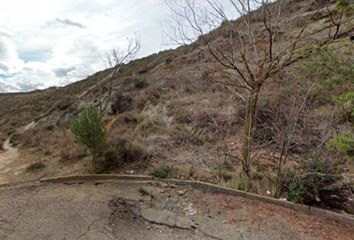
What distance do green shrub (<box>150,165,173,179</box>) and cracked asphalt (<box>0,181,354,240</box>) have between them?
0.45 meters

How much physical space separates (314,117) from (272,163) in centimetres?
201

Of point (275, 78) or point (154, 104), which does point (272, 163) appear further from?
point (154, 104)

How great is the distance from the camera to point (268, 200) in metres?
5.88

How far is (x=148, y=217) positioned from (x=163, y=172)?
6.54 ft

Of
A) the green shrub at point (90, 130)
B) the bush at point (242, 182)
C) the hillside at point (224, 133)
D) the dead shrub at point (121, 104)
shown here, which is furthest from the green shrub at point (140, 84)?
the bush at point (242, 182)

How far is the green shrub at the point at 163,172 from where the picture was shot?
7434 mm

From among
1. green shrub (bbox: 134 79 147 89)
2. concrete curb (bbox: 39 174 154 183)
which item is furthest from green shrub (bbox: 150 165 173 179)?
green shrub (bbox: 134 79 147 89)

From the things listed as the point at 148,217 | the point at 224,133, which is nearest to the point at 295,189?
the point at 148,217

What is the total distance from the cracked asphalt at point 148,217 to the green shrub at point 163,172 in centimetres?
45

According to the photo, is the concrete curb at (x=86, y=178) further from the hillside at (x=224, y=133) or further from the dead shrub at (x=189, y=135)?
the dead shrub at (x=189, y=135)

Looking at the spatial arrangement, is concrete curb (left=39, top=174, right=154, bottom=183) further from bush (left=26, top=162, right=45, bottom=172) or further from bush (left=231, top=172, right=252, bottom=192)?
bush (left=231, top=172, right=252, bottom=192)

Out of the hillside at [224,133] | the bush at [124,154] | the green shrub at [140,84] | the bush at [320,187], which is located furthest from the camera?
the green shrub at [140,84]

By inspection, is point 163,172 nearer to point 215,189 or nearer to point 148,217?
point 215,189

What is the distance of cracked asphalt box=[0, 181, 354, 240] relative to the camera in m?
4.91
